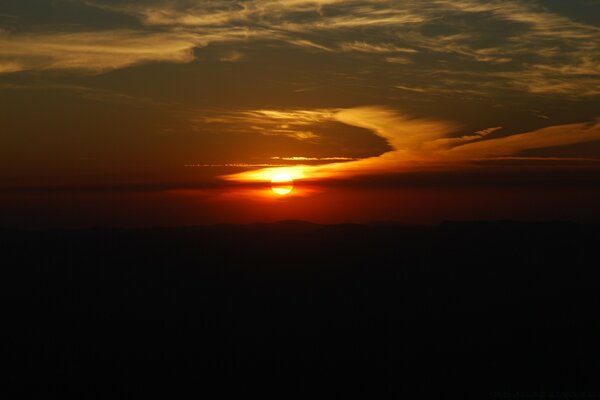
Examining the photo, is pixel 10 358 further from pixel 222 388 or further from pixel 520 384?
pixel 520 384

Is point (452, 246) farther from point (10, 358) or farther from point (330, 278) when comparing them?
point (10, 358)

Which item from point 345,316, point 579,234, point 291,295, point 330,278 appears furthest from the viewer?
point 579,234

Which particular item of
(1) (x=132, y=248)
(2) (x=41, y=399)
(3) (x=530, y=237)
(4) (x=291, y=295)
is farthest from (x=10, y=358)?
(3) (x=530, y=237)

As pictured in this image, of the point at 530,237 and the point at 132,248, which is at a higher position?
the point at 132,248

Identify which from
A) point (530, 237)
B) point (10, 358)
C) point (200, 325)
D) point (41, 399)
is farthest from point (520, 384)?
point (530, 237)

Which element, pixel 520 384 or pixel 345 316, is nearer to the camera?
pixel 520 384

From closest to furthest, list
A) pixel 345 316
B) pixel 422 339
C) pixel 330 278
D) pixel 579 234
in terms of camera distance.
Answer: pixel 422 339
pixel 345 316
pixel 330 278
pixel 579 234
